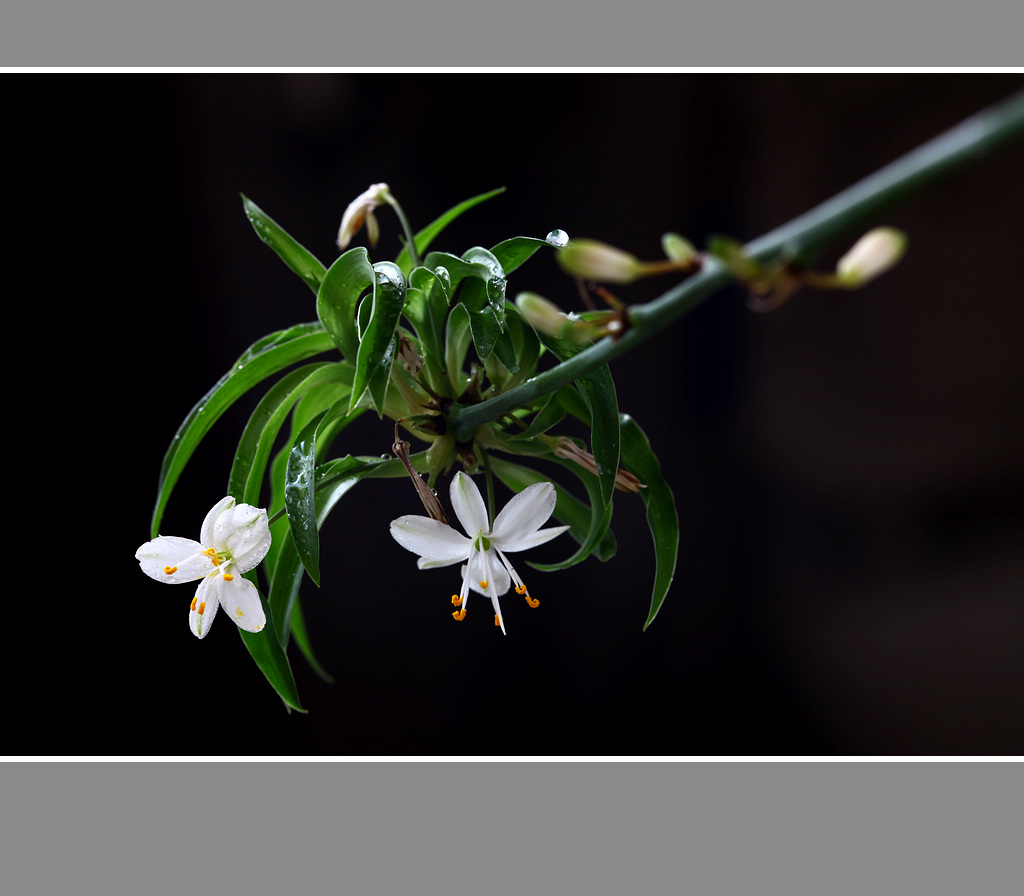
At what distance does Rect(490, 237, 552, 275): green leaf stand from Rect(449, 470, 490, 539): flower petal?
0.70 ft

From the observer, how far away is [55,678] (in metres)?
1.70

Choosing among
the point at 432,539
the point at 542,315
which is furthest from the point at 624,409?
the point at 542,315

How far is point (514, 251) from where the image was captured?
69cm

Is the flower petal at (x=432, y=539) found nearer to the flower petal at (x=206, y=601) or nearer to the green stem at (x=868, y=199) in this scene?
the flower petal at (x=206, y=601)

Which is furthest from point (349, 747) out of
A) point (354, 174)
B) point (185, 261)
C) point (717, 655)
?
point (354, 174)

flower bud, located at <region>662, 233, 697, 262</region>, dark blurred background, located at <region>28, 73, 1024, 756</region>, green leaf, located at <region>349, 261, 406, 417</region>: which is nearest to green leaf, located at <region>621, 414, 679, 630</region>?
green leaf, located at <region>349, 261, 406, 417</region>

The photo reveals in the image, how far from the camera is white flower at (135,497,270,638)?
0.58m

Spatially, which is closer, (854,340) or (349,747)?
(854,340)

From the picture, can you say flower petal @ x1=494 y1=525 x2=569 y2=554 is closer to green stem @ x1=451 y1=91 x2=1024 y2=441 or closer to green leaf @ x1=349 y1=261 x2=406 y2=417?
green leaf @ x1=349 y1=261 x2=406 y2=417

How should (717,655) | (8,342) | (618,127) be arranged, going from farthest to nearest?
1. (717,655)
2. (618,127)
3. (8,342)

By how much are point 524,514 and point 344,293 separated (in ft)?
0.79

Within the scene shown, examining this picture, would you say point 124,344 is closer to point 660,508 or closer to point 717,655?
point 660,508

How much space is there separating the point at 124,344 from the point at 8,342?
0.71 feet

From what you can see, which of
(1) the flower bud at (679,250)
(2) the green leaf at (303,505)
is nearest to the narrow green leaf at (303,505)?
(2) the green leaf at (303,505)
